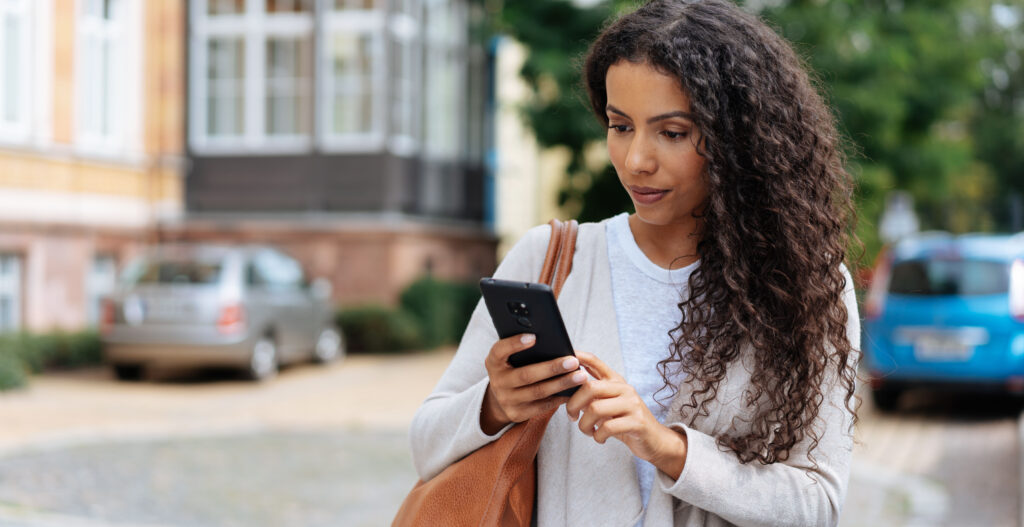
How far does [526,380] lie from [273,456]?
7.57 m

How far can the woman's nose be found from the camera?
6.23ft

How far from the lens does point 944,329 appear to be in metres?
11.3

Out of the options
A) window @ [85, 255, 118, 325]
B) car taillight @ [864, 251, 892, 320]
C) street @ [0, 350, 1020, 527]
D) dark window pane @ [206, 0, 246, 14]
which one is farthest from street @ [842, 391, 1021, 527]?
dark window pane @ [206, 0, 246, 14]

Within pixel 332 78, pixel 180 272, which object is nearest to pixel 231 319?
pixel 180 272

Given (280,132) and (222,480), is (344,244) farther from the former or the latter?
(222,480)

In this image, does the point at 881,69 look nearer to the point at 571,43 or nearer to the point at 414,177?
the point at 571,43

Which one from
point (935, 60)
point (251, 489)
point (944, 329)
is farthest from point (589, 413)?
point (935, 60)

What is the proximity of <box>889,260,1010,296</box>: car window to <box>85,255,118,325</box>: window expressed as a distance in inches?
421

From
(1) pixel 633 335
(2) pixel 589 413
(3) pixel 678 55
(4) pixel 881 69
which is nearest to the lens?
(2) pixel 589 413

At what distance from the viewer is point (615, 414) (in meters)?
1.77

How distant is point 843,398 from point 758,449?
0.18 m

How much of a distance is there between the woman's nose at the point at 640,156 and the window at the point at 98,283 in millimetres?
Result: 15461

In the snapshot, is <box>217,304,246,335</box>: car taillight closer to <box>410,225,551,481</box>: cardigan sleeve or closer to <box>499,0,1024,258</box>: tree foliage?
<box>499,0,1024,258</box>: tree foliage

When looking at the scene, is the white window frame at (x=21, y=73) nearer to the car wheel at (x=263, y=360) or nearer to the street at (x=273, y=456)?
the street at (x=273, y=456)
